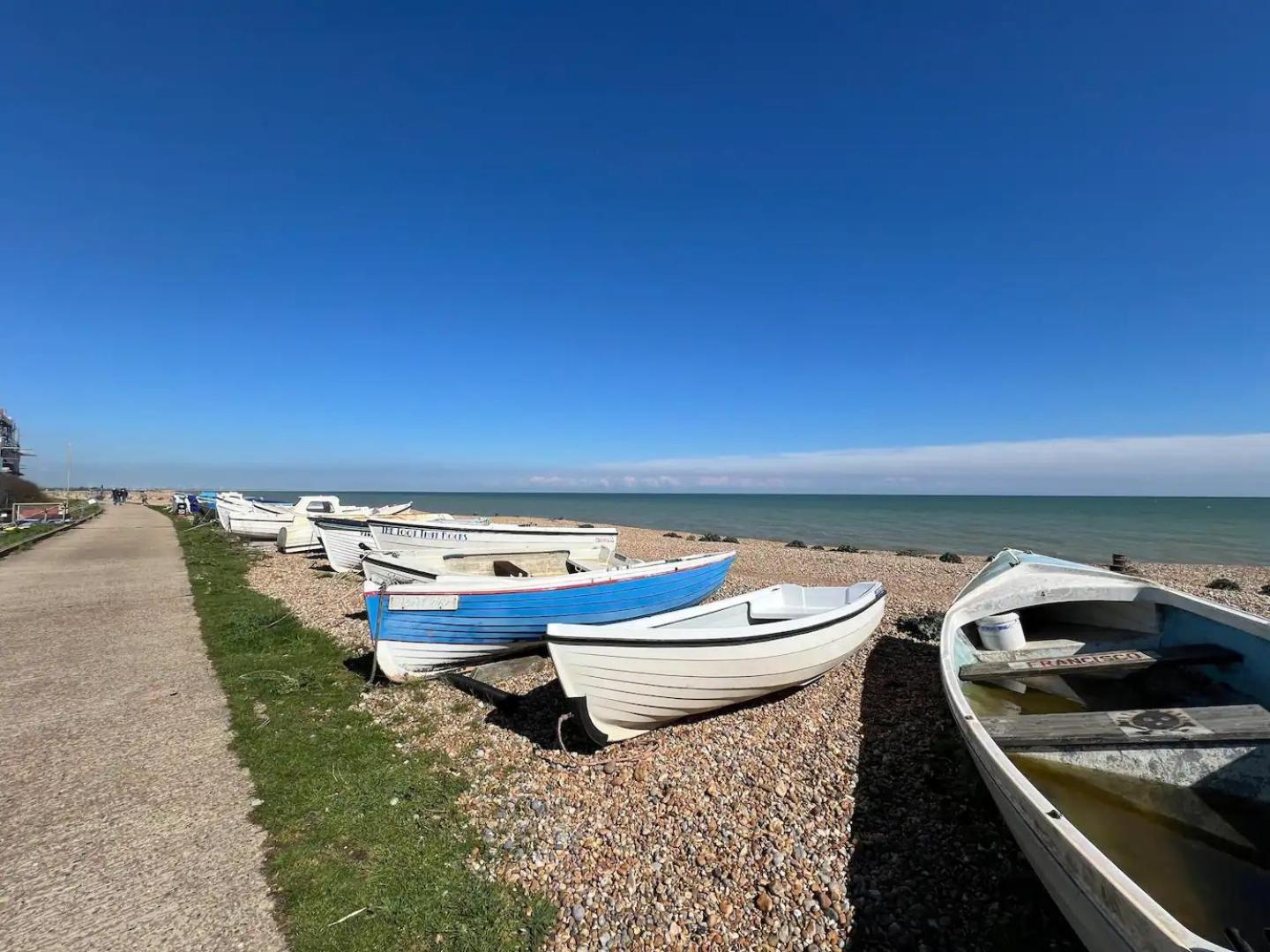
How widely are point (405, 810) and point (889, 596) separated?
12224 mm

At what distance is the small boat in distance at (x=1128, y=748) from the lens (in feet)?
8.74

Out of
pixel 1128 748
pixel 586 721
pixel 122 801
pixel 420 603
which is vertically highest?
pixel 420 603

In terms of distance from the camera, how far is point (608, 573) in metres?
9.21

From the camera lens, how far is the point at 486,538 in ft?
49.3

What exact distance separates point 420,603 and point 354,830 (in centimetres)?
350

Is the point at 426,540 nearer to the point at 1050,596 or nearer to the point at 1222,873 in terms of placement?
the point at 1050,596

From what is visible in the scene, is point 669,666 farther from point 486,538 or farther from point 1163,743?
point 486,538

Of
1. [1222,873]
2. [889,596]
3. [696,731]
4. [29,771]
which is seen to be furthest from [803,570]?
[29,771]

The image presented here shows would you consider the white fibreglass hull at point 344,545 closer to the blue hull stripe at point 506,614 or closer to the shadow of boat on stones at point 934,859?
the blue hull stripe at point 506,614

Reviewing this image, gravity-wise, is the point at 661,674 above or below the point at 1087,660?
below

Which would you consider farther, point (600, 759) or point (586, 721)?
point (600, 759)

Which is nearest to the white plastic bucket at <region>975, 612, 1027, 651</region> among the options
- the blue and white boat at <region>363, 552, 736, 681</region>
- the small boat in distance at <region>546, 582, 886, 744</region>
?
the small boat in distance at <region>546, 582, 886, 744</region>

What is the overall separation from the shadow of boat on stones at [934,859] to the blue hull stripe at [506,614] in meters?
3.99

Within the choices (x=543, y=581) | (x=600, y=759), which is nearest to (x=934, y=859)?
(x=600, y=759)
